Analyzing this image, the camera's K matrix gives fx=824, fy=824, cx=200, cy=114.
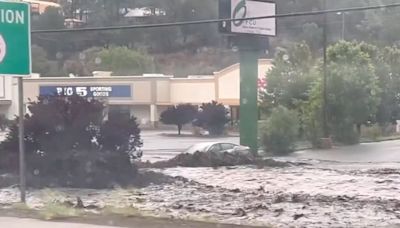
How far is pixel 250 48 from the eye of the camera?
145ft

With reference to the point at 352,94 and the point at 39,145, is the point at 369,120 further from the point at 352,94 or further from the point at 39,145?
the point at 39,145

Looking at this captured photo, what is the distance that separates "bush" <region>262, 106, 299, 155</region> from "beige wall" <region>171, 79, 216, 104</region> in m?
31.2

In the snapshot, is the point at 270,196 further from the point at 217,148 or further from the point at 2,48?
the point at 217,148

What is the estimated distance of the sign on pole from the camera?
1629 inches

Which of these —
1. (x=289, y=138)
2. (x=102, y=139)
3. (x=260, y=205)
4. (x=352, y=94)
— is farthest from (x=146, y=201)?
(x=352, y=94)

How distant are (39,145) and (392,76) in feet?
155

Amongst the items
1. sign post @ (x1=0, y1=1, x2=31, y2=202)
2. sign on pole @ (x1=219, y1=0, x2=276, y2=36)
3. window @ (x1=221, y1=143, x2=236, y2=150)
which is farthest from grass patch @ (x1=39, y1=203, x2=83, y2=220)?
sign on pole @ (x1=219, y1=0, x2=276, y2=36)

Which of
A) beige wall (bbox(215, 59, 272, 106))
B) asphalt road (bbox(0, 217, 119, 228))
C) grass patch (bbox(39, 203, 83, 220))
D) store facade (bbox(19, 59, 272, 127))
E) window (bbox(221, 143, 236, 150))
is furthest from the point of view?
beige wall (bbox(215, 59, 272, 106))

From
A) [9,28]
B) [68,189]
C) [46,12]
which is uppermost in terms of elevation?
[46,12]

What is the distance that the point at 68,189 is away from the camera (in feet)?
79.2

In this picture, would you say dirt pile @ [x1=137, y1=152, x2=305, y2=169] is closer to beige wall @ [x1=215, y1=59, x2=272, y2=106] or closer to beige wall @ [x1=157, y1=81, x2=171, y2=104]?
beige wall @ [x1=215, y1=59, x2=272, y2=106]

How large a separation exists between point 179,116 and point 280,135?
22720mm

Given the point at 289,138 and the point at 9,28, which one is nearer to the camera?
the point at 9,28

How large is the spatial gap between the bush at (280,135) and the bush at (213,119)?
53.9ft
